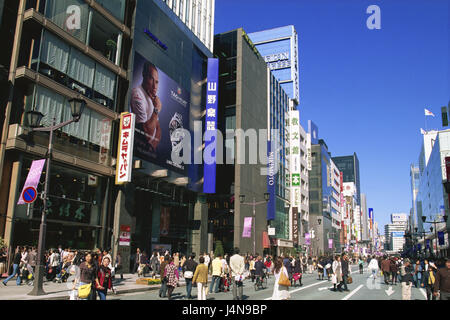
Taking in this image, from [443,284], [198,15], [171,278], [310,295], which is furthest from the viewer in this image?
[198,15]

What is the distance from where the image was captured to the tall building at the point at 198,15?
39.8m

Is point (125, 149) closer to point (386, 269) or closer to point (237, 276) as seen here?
point (237, 276)

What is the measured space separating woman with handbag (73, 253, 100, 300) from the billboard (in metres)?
20.6

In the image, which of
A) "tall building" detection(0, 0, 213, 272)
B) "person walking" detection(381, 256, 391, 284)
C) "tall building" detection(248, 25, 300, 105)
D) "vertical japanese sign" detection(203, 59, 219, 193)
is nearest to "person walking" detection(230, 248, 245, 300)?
"tall building" detection(0, 0, 213, 272)

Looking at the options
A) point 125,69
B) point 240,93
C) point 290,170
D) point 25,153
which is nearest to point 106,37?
point 125,69

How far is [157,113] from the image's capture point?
3331 cm

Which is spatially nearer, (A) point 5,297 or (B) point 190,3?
(A) point 5,297

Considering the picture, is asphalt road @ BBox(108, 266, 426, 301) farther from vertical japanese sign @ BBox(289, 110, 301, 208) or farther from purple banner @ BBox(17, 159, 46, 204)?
vertical japanese sign @ BBox(289, 110, 301, 208)

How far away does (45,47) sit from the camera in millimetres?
23750

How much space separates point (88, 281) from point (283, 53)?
102 m

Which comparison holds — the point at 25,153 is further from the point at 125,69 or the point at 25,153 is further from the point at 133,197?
the point at 125,69

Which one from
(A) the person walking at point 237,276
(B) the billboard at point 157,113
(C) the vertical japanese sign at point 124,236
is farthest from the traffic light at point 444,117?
(A) the person walking at point 237,276

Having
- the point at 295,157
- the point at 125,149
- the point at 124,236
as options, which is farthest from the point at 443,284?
the point at 295,157

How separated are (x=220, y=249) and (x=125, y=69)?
21.2m
